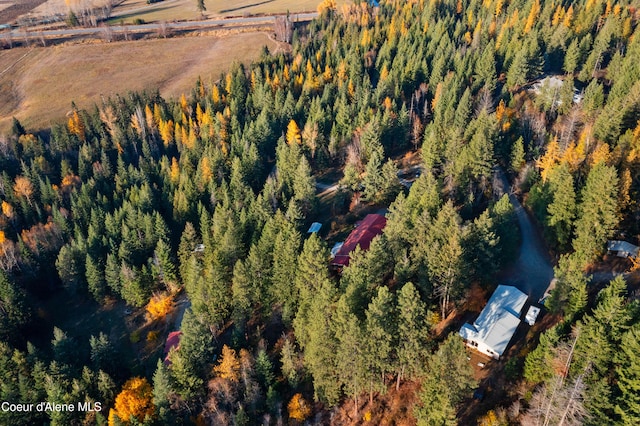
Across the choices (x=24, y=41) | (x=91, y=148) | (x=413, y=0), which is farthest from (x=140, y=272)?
(x=24, y=41)

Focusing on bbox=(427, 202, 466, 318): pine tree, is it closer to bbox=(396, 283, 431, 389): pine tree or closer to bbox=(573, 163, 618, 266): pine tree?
bbox=(396, 283, 431, 389): pine tree

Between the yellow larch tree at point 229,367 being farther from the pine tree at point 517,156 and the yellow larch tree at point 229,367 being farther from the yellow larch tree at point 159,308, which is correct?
the pine tree at point 517,156

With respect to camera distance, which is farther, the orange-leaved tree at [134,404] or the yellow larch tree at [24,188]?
the yellow larch tree at [24,188]

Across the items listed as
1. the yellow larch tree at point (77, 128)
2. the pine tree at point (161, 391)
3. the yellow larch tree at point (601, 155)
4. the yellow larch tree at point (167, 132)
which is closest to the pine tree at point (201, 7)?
the yellow larch tree at point (77, 128)

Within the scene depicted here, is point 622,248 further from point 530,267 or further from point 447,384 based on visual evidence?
point 447,384

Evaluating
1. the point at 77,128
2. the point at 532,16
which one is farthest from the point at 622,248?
the point at 77,128

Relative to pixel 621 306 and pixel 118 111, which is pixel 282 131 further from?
pixel 621 306

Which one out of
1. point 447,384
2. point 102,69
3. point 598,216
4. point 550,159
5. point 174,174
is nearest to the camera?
point 447,384
